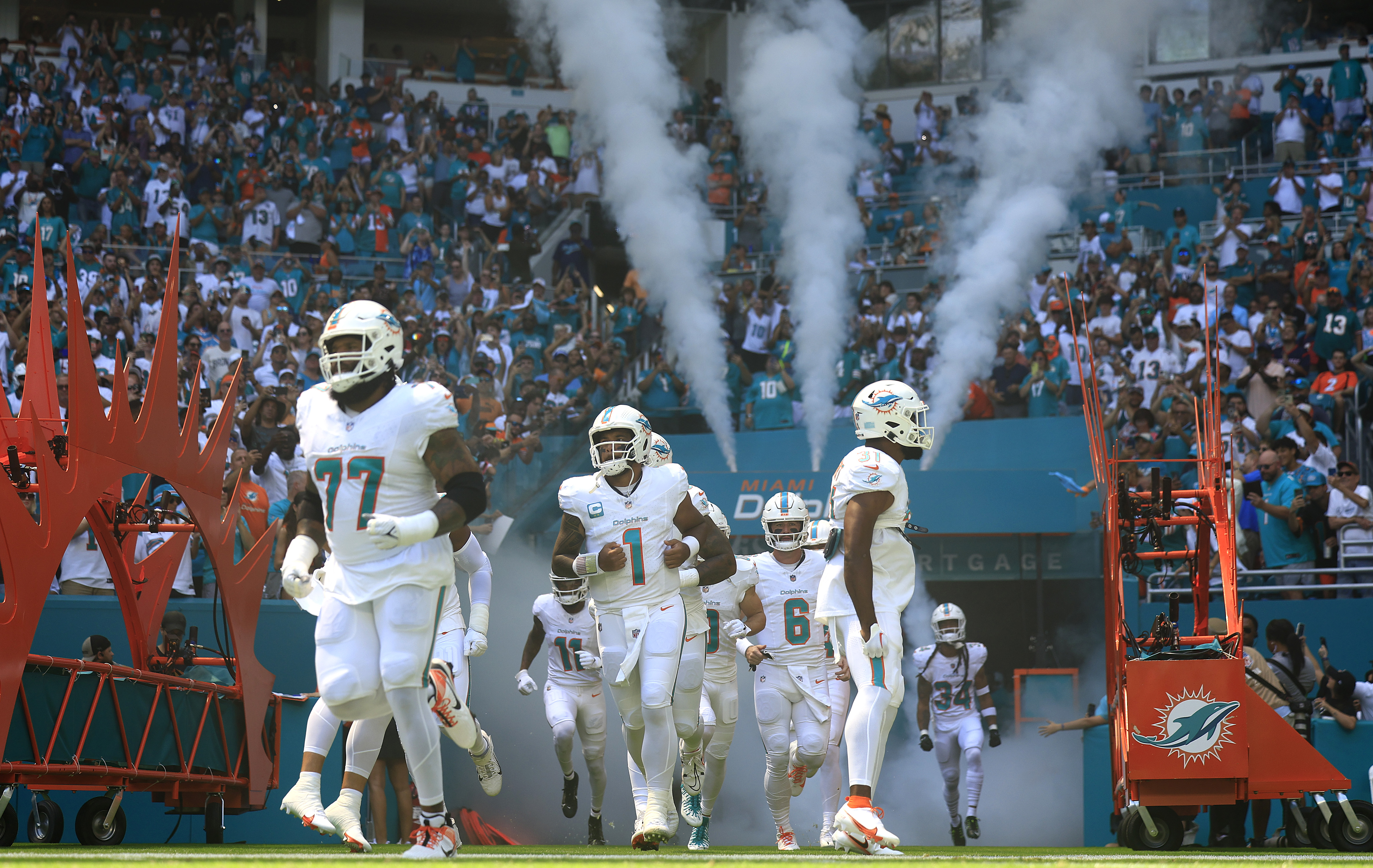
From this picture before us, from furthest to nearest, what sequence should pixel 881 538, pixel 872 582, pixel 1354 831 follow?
1. pixel 1354 831
2. pixel 881 538
3. pixel 872 582

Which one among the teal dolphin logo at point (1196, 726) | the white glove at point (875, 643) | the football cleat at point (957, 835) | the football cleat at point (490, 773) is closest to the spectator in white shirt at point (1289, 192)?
the football cleat at point (957, 835)

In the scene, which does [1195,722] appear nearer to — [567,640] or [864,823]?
[864,823]

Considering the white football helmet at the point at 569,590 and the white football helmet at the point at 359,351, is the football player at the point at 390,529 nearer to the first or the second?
the white football helmet at the point at 359,351

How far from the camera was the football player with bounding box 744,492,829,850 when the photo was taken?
920 centimetres

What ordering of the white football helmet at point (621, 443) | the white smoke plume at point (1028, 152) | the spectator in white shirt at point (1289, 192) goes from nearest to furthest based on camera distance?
the white football helmet at point (621, 443) < the white smoke plume at point (1028, 152) < the spectator in white shirt at point (1289, 192)

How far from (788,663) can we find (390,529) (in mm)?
4755

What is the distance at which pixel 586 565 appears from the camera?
7105 mm

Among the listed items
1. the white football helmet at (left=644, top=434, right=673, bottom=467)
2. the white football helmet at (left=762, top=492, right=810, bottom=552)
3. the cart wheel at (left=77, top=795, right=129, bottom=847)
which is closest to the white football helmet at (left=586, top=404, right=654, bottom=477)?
the white football helmet at (left=644, top=434, right=673, bottom=467)

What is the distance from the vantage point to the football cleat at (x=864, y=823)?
6066mm

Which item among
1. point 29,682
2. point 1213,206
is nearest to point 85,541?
point 29,682

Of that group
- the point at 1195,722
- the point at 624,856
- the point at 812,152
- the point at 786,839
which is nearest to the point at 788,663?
the point at 786,839

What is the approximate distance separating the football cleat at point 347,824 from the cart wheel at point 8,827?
3.15 m

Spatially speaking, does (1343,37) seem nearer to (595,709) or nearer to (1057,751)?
(1057,751)

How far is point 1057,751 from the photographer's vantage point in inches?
477
